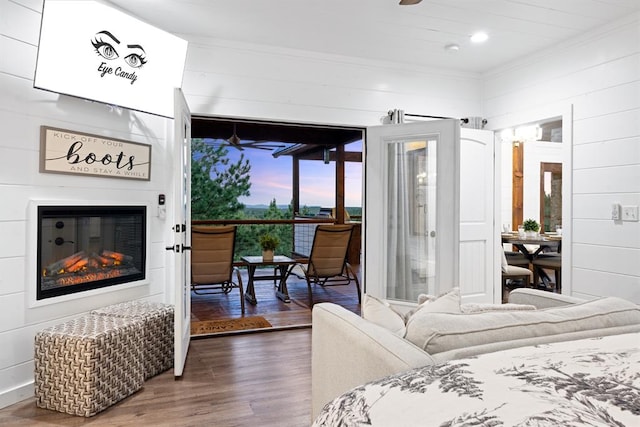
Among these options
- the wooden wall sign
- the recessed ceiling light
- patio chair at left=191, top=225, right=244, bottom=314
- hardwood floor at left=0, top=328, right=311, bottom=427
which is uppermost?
the recessed ceiling light

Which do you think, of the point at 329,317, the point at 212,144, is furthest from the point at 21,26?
the point at 212,144

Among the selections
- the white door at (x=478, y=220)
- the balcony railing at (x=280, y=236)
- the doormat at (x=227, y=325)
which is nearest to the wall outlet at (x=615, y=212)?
the white door at (x=478, y=220)

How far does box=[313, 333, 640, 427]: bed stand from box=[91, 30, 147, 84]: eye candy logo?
113 inches

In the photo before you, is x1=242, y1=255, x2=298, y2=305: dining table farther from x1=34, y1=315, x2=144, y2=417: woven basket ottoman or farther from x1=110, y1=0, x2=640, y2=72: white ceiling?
x1=34, y1=315, x2=144, y2=417: woven basket ottoman

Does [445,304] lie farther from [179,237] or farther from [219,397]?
[179,237]

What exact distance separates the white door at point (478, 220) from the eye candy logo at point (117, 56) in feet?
10.1

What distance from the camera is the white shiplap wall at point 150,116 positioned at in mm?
2646

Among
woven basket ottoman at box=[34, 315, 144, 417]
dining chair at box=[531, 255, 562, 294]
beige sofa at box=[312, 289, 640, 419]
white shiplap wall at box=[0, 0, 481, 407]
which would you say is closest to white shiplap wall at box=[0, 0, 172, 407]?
white shiplap wall at box=[0, 0, 481, 407]

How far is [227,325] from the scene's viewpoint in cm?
436

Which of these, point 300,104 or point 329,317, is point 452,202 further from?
point 329,317

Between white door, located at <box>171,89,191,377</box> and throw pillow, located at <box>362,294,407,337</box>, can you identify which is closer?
throw pillow, located at <box>362,294,407,337</box>

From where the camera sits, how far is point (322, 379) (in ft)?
5.93

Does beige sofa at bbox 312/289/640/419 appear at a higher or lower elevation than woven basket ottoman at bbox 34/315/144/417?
higher

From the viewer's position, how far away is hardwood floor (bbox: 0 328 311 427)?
2418mm
